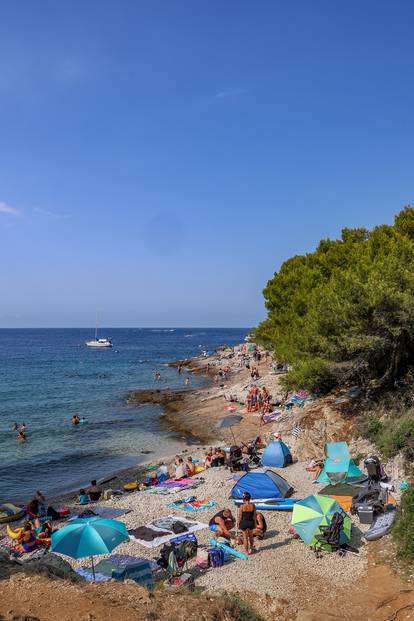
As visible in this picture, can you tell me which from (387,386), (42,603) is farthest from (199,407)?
(42,603)

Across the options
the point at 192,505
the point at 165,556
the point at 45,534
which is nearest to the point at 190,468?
the point at 192,505

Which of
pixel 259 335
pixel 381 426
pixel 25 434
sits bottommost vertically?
pixel 25 434

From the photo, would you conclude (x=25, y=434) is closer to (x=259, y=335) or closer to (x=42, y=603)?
(x=259, y=335)

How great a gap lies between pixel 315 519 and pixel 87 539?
5358 mm

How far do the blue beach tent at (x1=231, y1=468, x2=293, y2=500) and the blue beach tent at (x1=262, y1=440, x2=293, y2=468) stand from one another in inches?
127

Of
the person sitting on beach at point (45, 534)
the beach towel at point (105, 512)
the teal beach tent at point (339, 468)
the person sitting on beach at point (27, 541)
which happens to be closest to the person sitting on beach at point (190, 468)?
the beach towel at point (105, 512)

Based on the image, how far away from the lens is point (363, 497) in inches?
511

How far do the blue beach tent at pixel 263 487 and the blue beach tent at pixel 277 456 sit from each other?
127 inches

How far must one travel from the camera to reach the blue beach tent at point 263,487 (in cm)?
1466

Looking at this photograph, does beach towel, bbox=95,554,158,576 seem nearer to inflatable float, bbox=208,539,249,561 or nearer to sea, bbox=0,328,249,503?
inflatable float, bbox=208,539,249,561

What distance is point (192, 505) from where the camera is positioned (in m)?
15.3

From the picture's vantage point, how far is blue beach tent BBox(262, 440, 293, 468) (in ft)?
61.4

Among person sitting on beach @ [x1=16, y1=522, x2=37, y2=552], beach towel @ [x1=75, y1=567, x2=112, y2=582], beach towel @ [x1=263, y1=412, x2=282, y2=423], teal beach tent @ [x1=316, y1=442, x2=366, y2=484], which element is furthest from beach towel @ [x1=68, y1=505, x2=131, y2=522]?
beach towel @ [x1=263, y1=412, x2=282, y2=423]

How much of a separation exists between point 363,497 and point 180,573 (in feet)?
18.1
